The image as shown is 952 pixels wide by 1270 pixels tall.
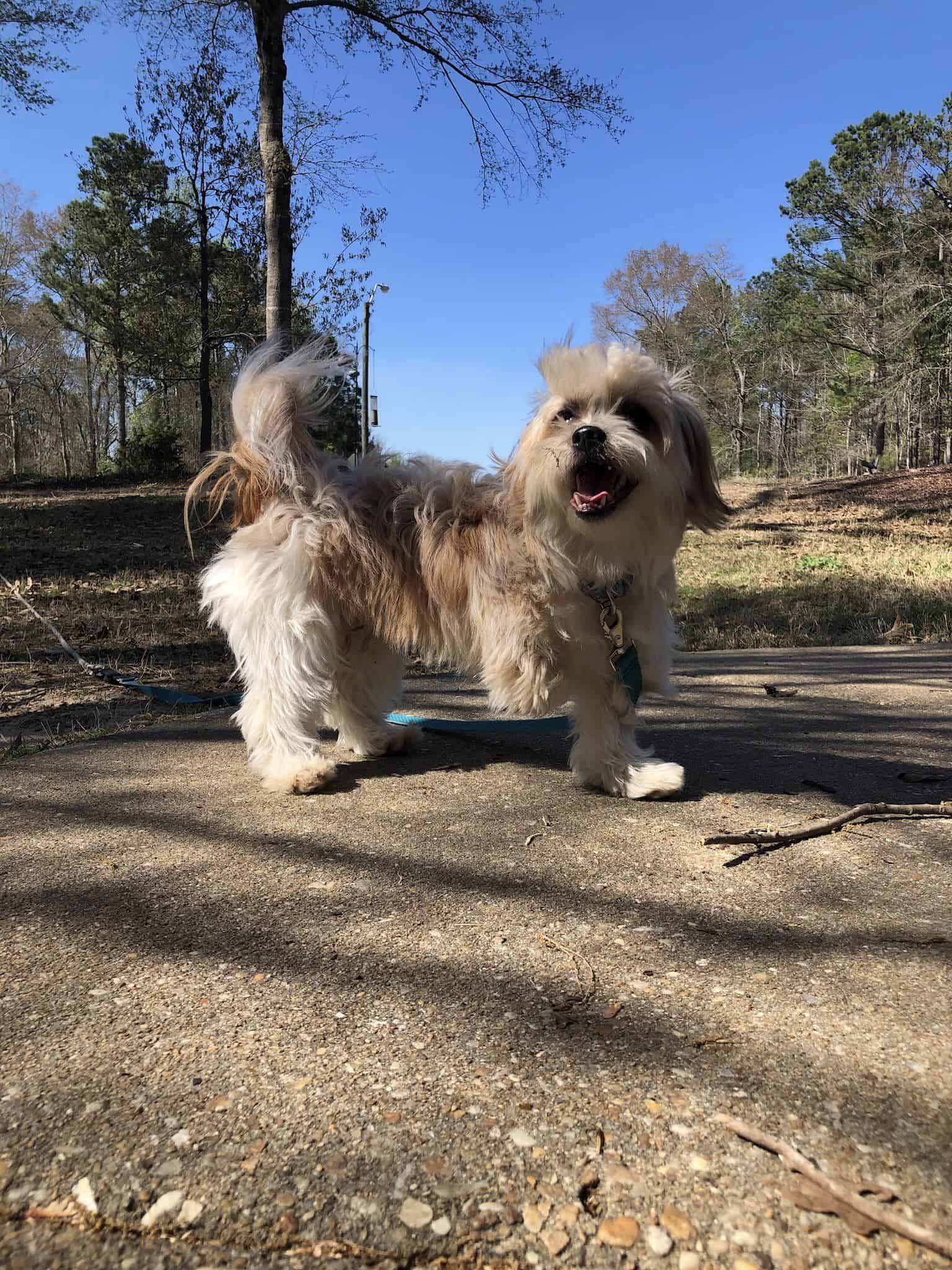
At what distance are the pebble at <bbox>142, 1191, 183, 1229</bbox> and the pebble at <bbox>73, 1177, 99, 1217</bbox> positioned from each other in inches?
3.1

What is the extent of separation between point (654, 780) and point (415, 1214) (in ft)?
6.77

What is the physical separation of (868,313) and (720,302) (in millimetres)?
12662

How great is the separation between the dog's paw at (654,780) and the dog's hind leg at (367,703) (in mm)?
1209

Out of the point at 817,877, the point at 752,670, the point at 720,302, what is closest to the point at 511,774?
the point at 817,877

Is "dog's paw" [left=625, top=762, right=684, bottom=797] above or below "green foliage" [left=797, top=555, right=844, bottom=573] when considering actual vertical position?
below

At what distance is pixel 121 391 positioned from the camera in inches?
1431

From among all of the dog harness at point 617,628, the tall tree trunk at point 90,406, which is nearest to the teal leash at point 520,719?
the dog harness at point 617,628

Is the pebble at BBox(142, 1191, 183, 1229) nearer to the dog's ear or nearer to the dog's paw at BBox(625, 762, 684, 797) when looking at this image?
the dog's paw at BBox(625, 762, 684, 797)

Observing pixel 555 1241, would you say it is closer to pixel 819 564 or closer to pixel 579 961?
pixel 579 961

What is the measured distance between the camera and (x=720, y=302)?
43.8m

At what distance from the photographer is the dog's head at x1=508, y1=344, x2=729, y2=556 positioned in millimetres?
2850

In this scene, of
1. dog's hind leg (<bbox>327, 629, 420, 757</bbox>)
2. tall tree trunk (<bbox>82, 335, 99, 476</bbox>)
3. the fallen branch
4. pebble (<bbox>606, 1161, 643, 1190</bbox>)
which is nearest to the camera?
pebble (<bbox>606, 1161, 643, 1190</bbox>)

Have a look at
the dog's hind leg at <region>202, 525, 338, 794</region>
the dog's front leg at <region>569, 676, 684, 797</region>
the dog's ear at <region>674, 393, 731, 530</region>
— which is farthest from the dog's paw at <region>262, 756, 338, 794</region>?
the dog's ear at <region>674, 393, 731, 530</region>

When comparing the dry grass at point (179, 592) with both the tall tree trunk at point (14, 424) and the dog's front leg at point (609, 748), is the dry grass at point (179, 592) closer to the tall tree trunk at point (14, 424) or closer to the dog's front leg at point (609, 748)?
the dog's front leg at point (609, 748)
